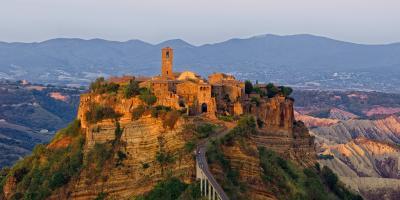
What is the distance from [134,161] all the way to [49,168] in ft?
23.4

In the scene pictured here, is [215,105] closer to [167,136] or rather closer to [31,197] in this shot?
[167,136]

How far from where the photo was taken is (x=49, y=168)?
4628 cm

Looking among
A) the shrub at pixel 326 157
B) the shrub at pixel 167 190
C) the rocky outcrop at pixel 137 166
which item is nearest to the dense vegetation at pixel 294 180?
the shrub at pixel 167 190

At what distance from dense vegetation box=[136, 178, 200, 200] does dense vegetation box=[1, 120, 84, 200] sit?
250 inches

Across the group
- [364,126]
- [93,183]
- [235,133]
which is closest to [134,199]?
[93,183]

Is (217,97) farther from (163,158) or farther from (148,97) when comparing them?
(163,158)

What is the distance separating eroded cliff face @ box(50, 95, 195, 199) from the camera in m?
40.0

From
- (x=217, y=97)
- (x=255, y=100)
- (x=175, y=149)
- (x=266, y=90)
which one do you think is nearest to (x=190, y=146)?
(x=175, y=149)

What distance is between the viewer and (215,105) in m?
45.2

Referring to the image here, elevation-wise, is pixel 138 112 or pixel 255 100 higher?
pixel 255 100

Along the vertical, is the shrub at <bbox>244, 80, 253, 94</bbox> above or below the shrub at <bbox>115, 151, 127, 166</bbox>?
above

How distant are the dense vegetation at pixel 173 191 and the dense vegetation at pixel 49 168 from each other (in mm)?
6346

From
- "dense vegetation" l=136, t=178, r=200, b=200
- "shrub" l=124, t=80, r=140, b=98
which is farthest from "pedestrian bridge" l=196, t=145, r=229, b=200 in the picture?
"shrub" l=124, t=80, r=140, b=98

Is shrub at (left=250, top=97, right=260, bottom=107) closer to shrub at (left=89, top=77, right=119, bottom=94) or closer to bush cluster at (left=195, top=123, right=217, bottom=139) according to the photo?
bush cluster at (left=195, top=123, right=217, bottom=139)
